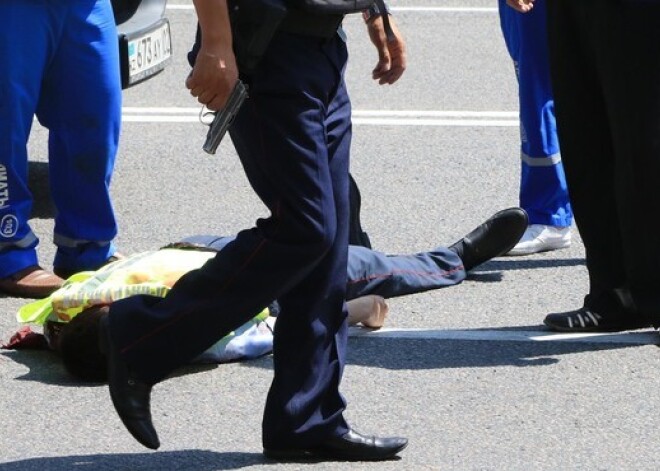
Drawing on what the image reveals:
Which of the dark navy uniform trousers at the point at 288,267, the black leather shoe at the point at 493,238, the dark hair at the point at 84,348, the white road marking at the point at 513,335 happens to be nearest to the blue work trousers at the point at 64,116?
the dark hair at the point at 84,348

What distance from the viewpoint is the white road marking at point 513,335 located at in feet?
16.5

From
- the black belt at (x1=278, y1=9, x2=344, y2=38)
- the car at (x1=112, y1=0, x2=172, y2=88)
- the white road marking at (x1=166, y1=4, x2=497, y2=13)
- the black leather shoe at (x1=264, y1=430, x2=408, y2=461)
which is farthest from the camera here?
the white road marking at (x1=166, y1=4, x2=497, y2=13)

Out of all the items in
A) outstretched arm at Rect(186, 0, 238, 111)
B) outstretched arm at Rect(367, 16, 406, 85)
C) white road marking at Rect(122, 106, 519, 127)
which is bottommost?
white road marking at Rect(122, 106, 519, 127)

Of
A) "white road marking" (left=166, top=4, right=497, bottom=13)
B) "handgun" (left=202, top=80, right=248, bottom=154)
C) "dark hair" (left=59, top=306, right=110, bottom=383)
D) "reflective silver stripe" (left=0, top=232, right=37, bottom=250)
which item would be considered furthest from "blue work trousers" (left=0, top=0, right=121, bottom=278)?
"white road marking" (left=166, top=4, right=497, bottom=13)

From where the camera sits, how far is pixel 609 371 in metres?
4.74

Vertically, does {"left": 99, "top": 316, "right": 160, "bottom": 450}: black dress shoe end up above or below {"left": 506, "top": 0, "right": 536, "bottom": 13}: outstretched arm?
below

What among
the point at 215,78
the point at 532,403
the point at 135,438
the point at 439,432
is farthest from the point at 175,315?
the point at 532,403

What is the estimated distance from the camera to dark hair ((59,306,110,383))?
15.0 ft

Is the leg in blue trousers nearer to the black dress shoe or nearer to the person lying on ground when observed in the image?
the person lying on ground

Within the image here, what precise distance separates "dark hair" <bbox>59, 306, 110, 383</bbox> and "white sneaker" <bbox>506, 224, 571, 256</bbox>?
6.19 ft

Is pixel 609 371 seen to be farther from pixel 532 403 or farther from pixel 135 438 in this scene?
pixel 135 438

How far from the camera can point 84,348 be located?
180 inches

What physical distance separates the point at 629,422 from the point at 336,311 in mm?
887

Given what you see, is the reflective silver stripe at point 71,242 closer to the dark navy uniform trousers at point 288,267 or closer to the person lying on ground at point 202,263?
the person lying on ground at point 202,263
